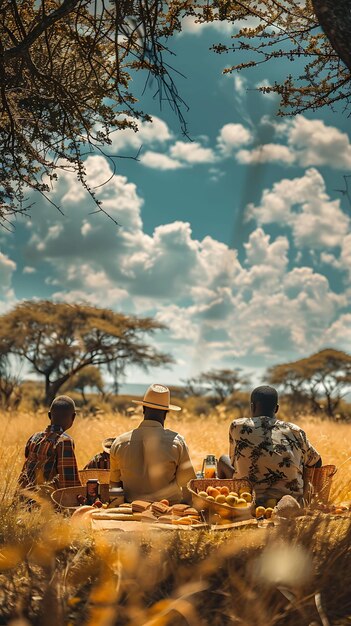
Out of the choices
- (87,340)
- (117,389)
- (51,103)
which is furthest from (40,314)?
(51,103)

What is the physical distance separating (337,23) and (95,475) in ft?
14.4

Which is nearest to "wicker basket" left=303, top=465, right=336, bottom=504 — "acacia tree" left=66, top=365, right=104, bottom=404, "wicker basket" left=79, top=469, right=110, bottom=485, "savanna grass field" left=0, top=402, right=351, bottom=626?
"savanna grass field" left=0, top=402, right=351, bottom=626

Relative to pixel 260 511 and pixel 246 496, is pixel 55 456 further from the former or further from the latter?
pixel 260 511

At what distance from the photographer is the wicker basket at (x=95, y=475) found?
677 centimetres

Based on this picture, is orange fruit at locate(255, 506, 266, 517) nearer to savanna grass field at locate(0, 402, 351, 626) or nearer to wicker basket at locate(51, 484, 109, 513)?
savanna grass field at locate(0, 402, 351, 626)

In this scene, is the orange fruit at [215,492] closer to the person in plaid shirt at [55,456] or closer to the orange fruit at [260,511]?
the orange fruit at [260,511]

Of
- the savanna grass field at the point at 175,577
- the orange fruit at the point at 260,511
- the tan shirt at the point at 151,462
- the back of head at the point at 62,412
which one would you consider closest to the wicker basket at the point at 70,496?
the tan shirt at the point at 151,462

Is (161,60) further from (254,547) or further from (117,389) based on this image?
(117,389)

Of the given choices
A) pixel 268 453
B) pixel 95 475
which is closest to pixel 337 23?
pixel 268 453

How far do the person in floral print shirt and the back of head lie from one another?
145 centimetres

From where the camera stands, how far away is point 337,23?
503cm

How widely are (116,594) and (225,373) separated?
42.3 meters

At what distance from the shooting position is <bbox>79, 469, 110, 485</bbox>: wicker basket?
6770mm

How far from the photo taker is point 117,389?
42.3m
